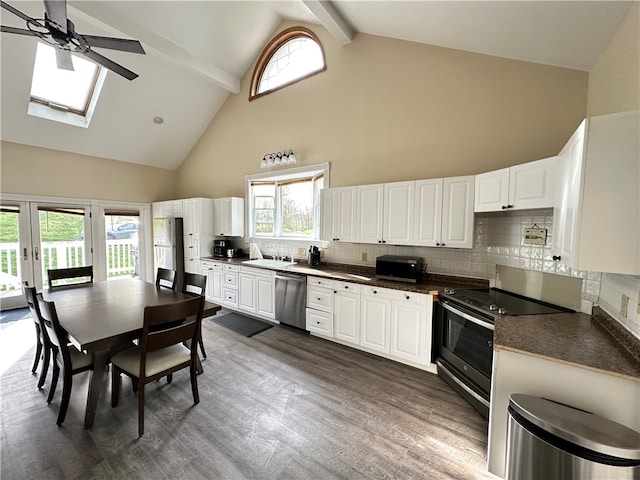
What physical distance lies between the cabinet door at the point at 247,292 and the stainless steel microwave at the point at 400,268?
205 centimetres

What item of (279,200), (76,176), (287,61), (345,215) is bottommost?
(345,215)

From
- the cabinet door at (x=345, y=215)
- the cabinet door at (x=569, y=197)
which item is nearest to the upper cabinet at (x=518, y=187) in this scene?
the cabinet door at (x=569, y=197)

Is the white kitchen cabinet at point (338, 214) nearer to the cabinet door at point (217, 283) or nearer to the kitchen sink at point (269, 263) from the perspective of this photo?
the kitchen sink at point (269, 263)

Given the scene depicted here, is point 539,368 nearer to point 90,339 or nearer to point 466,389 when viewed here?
point 466,389

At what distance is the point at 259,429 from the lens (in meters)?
1.99

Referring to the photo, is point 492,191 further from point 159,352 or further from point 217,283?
point 217,283

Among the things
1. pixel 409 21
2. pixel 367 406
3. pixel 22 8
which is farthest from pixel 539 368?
pixel 22 8

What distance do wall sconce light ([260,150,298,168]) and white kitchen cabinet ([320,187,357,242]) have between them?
38.0 inches

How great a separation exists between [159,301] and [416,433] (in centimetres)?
250

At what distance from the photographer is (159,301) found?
257 cm

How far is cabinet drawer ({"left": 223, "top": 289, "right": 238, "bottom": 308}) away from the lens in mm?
4484

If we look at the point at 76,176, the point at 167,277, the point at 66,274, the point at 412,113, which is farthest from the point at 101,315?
the point at 76,176

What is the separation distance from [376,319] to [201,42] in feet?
16.2

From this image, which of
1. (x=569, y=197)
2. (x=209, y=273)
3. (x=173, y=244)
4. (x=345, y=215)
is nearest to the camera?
(x=569, y=197)
